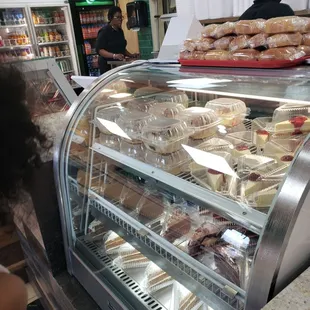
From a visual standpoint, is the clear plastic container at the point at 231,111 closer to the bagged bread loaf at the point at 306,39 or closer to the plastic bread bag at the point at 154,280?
the bagged bread loaf at the point at 306,39

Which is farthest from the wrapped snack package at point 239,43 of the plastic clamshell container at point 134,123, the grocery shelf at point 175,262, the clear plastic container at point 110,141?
the grocery shelf at point 175,262

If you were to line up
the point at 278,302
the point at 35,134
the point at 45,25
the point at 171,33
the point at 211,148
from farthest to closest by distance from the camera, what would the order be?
the point at 45,25
the point at 171,33
the point at 211,148
the point at 35,134
the point at 278,302

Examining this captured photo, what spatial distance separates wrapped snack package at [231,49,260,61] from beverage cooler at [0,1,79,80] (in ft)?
16.8

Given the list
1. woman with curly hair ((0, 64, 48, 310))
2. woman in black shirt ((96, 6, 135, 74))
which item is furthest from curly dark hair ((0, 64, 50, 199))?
woman in black shirt ((96, 6, 135, 74))

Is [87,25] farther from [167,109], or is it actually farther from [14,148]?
[14,148]

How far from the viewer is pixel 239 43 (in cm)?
142

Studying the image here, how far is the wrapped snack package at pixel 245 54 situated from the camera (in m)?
1.35

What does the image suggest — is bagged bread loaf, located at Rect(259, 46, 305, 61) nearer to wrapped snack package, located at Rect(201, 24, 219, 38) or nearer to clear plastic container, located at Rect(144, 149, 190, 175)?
wrapped snack package, located at Rect(201, 24, 219, 38)

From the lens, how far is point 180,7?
3670mm

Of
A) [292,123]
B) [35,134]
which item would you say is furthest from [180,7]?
[35,134]

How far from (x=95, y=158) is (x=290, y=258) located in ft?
4.10

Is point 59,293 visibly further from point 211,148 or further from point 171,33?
point 171,33

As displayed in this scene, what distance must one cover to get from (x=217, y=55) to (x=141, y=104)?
57 cm

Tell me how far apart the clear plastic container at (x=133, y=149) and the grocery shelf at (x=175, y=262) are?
28 centimetres
